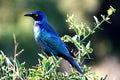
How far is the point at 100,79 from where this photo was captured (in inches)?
169

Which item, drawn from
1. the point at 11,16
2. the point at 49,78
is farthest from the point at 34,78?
the point at 11,16

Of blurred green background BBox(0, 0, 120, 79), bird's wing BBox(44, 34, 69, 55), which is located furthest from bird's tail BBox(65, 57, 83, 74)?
blurred green background BBox(0, 0, 120, 79)

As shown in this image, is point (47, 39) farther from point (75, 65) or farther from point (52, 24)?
point (52, 24)

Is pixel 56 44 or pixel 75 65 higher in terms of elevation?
pixel 56 44

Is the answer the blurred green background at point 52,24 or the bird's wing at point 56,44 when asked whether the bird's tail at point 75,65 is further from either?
the blurred green background at point 52,24

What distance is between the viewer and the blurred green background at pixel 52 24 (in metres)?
19.5

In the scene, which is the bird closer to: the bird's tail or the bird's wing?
the bird's wing

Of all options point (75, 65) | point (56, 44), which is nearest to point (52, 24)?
point (56, 44)

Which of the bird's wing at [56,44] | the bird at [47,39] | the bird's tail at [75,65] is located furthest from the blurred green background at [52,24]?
the bird's tail at [75,65]

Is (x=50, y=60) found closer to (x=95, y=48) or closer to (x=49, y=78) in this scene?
(x=49, y=78)

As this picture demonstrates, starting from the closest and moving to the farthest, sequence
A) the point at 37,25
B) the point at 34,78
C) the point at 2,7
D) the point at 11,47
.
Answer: the point at 34,78 → the point at 37,25 → the point at 11,47 → the point at 2,7

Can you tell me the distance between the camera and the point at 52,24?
20.0 metres

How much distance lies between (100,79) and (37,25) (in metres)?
1.86

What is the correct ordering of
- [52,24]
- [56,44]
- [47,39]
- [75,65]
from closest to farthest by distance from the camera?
1. [75,65]
2. [56,44]
3. [47,39]
4. [52,24]
